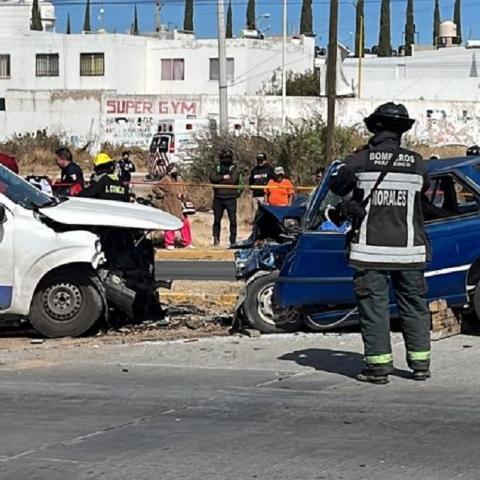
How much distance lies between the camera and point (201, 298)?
13086 millimetres

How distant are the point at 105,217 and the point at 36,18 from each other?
77702 mm

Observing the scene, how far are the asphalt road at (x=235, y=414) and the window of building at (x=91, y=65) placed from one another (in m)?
59.0

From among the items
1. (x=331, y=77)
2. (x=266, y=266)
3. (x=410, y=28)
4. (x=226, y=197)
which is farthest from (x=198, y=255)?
(x=410, y=28)

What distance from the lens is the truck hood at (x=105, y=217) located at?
33.8ft

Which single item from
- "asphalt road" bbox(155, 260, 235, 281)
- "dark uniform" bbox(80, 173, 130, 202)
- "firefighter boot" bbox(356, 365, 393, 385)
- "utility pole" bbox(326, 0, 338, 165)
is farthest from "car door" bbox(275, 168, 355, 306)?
"utility pole" bbox(326, 0, 338, 165)

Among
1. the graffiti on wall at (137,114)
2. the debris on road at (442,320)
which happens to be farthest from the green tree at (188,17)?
the debris on road at (442,320)

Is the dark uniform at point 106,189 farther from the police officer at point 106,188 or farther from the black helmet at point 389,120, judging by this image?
the black helmet at point 389,120

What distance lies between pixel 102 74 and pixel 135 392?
60.8 metres

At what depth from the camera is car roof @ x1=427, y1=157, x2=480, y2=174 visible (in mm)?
9984

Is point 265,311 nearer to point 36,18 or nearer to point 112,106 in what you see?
point 112,106

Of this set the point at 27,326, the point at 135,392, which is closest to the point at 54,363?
the point at 135,392

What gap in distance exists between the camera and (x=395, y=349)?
30.2ft

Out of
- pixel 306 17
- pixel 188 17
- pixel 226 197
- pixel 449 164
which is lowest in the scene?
pixel 226 197

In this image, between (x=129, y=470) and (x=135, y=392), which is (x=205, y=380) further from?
(x=129, y=470)
